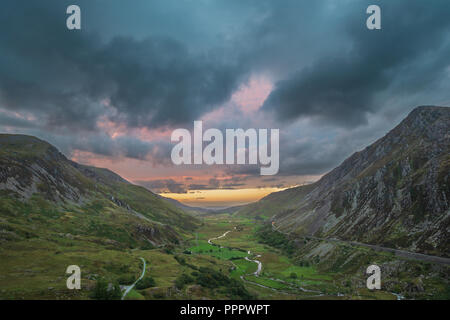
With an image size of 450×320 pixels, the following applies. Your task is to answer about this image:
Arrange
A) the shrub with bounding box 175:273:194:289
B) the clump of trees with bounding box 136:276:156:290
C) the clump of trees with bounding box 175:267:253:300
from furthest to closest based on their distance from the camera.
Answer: the clump of trees with bounding box 175:267:253:300, the shrub with bounding box 175:273:194:289, the clump of trees with bounding box 136:276:156:290

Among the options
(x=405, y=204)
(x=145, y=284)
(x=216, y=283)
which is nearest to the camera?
(x=145, y=284)

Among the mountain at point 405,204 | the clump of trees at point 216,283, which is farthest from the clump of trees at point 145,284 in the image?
the mountain at point 405,204

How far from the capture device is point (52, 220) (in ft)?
458

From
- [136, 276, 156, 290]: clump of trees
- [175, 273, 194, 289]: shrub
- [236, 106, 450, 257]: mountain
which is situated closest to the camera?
[136, 276, 156, 290]: clump of trees

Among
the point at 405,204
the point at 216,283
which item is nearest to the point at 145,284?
the point at 216,283

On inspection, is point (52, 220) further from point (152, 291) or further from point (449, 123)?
point (449, 123)

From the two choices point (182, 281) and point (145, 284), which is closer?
point (145, 284)

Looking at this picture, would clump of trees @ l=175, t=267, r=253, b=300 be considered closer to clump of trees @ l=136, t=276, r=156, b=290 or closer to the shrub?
the shrub

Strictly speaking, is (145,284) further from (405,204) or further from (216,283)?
(405,204)

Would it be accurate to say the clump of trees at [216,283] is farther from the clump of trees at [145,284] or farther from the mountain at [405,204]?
the mountain at [405,204]

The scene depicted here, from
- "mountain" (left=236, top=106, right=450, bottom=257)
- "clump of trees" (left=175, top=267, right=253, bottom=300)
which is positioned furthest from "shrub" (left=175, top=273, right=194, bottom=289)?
Result: "mountain" (left=236, top=106, right=450, bottom=257)

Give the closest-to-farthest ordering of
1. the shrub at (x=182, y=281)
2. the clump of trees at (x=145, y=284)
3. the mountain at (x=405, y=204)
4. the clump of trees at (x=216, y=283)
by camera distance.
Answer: the clump of trees at (x=145, y=284)
the shrub at (x=182, y=281)
the clump of trees at (x=216, y=283)
the mountain at (x=405, y=204)

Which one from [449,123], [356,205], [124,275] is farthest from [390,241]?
[449,123]
